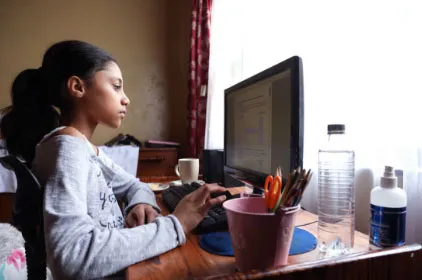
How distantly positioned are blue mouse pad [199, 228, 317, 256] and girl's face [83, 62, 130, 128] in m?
0.41

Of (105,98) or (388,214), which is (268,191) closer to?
(388,214)

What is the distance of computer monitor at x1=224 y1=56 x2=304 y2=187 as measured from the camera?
1.94 ft

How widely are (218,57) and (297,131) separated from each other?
1.14 m

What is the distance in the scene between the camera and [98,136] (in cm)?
234

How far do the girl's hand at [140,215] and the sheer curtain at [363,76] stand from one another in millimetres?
548

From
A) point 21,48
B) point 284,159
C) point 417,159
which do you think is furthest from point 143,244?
point 21,48

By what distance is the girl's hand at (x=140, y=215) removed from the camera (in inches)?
28.4

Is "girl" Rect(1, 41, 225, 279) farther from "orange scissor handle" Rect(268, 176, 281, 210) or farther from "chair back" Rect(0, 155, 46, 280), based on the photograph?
"orange scissor handle" Rect(268, 176, 281, 210)

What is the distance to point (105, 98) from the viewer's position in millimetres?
741

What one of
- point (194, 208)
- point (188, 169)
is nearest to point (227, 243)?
point (194, 208)

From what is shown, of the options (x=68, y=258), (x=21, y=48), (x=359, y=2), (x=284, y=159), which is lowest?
(x=68, y=258)

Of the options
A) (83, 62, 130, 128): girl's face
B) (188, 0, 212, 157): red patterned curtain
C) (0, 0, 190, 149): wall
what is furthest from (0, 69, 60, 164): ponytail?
(0, 0, 190, 149): wall

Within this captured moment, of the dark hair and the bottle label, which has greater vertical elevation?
the dark hair

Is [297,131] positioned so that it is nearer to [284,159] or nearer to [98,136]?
[284,159]
